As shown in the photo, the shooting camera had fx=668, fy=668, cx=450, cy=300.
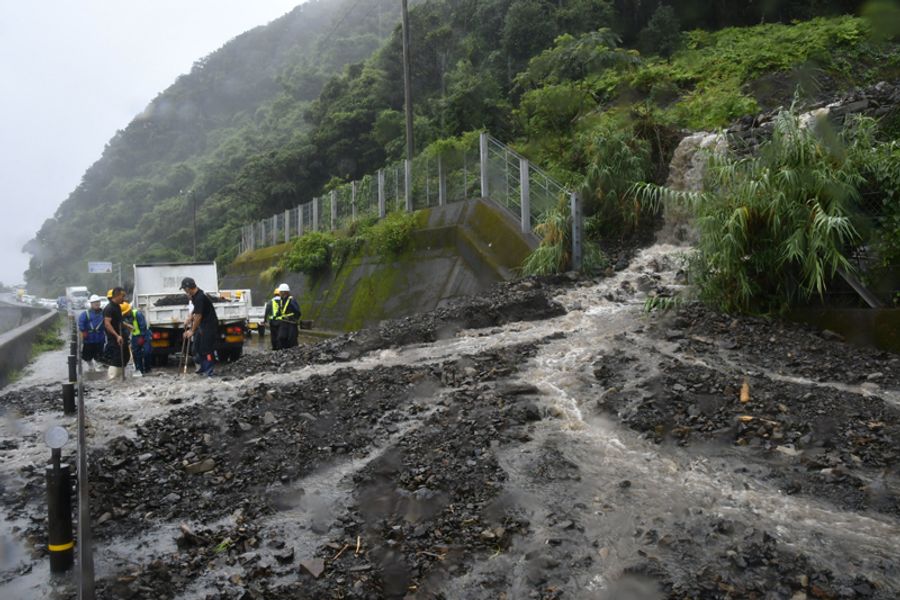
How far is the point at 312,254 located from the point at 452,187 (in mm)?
7804

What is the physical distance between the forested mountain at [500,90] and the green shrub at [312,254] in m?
6.57

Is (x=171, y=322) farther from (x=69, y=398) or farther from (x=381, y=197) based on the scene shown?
(x=381, y=197)

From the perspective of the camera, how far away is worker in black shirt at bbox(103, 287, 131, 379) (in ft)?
37.3

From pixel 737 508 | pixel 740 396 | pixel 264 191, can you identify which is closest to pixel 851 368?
pixel 740 396

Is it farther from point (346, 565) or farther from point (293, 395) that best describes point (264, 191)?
point (346, 565)

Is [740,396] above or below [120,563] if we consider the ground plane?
above

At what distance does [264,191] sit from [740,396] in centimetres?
3956

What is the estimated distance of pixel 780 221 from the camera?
26.7 feet

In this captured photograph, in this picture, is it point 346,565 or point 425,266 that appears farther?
point 425,266

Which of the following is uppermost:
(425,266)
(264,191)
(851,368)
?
(264,191)

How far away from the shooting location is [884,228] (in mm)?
7777

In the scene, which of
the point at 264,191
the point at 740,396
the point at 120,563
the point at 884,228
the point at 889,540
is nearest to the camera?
the point at 889,540

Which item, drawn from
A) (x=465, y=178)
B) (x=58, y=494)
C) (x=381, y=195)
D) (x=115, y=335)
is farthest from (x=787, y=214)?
(x=381, y=195)

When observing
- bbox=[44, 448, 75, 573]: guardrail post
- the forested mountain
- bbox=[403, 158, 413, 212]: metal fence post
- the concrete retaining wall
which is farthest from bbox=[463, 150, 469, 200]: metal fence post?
bbox=[44, 448, 75, 573]: guardrail post
